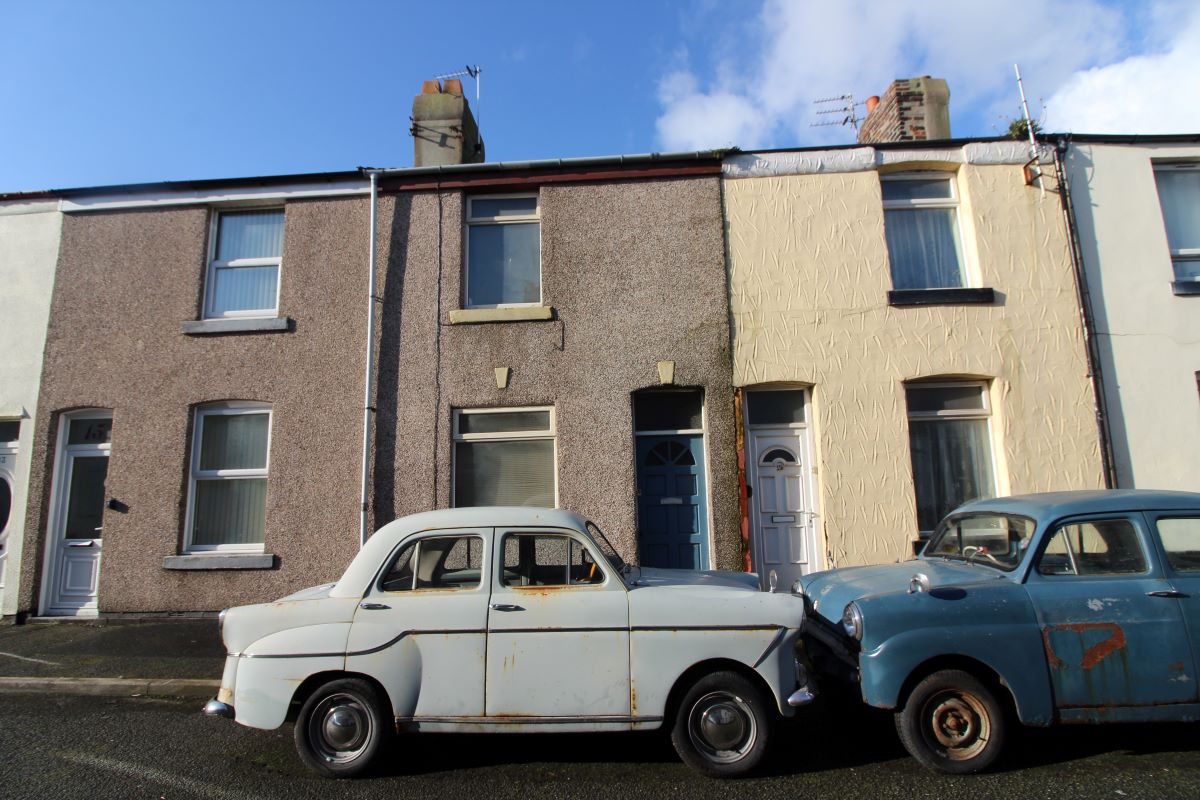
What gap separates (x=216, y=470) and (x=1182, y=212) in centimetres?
1235

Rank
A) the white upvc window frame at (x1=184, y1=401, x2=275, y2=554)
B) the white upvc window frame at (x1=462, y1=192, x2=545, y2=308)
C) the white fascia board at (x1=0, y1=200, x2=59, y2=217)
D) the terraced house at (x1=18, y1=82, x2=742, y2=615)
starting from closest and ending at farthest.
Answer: the terraced house at (x1=18, y1=82, x2=742, y2=615)
the white upvc window frame at (x1=184, y1=401, x2=275, y2=554)
the white upvc window frame at (x1=462, y1=192, x2=545, y2=308)
the white fascia board at (x1=0, y1=200, x2=59, y2=217)

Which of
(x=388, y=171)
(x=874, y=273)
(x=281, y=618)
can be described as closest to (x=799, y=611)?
(x=281, y=618)

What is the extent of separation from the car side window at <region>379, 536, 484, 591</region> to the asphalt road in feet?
3.58

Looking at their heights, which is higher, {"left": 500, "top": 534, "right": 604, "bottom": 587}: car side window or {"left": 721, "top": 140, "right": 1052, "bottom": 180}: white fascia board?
{"left": 721, "top": 140, "right": 1052, "bottom": 180}: white fascia board

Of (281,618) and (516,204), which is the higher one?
(516,204)

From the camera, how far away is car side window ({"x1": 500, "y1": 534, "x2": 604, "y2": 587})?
4.34 m

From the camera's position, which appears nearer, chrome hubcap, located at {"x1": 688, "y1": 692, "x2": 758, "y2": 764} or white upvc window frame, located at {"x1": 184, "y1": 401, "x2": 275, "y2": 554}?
chrome hubcap, located at {"x1": 688, "y1": 692, "x2": 758, "y2": 764}

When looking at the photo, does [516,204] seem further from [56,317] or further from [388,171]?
[56,317]

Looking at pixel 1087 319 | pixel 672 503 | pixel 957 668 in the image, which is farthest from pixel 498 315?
pixel 1087 319

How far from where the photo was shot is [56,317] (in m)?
8.59

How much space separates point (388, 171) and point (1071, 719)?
853 centimetres

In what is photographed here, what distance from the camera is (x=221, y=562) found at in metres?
7.89

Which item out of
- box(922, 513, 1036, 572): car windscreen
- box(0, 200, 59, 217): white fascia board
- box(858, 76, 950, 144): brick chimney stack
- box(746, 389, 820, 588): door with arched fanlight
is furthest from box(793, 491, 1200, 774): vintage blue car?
box(0, 200, 59, 217): white fascia board

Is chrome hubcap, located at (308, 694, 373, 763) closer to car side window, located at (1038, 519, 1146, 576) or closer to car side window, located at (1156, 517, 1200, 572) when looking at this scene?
car side window, located at (1038, 519, 1146, 576)
